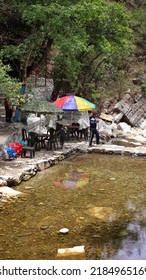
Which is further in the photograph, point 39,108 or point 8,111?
point 8,111

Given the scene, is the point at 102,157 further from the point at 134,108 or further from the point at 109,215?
the point at 134,108

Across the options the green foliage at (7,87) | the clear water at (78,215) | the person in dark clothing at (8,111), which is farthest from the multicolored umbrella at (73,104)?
the clear water at (78,215)

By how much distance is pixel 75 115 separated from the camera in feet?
60.8

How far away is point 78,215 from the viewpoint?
321 inches

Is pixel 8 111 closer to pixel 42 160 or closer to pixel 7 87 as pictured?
pixel 42 160

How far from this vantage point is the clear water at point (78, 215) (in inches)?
258

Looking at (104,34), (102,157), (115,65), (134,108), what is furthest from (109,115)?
(102,157)

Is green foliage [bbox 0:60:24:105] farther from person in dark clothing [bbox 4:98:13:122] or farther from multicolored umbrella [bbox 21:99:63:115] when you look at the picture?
person in dark clothing [bbox 4:98:13:122]

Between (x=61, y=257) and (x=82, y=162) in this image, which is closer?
(x=61, y=257)

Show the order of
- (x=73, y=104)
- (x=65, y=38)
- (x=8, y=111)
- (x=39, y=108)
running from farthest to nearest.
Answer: (x=8, y=111)
(x=73, y=104)
(x=65, y=38)
(x=39, y=108)

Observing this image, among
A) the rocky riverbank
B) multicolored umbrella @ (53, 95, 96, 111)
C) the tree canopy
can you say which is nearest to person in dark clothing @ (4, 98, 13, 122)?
the tree canopy

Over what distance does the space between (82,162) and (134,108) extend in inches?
461

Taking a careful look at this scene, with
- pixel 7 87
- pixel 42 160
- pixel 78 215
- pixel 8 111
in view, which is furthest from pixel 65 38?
pixel 78 215

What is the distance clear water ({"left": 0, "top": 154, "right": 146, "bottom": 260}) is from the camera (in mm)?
6559
